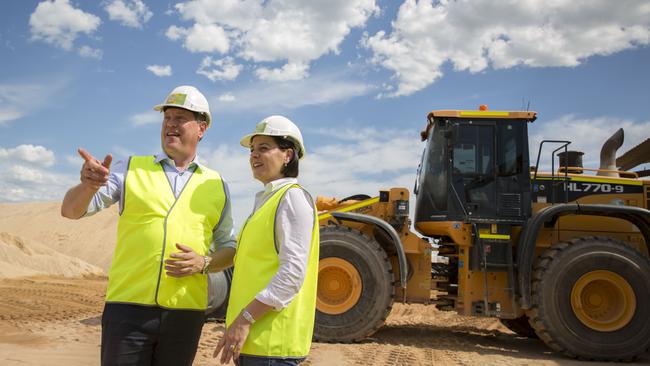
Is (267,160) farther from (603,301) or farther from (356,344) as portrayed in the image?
(603,301)

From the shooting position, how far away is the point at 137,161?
2666mm

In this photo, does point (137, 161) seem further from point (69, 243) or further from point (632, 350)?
point (69, 243)

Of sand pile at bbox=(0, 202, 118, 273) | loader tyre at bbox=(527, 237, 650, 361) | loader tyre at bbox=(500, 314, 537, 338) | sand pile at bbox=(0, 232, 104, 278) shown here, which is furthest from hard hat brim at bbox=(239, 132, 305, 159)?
sand pile at bbox=(0, 202, 118, 273)

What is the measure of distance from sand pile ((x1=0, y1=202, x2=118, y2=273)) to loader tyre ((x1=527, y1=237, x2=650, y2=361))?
22.5 metres

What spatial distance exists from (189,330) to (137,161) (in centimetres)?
85

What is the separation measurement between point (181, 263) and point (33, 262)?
19.8m

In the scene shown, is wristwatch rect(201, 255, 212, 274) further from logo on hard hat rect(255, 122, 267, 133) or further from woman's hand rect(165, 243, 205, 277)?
logo on hard hat rect(255, 122, 267, 133)

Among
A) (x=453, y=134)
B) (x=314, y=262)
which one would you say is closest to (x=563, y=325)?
(x=453, y=134)

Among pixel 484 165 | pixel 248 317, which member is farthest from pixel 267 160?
pixel 484 165

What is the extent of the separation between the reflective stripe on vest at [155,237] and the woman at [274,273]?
0.32m

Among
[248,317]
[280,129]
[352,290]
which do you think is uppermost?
[280,129]

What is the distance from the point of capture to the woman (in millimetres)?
2141

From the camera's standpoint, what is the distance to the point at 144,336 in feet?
7.86

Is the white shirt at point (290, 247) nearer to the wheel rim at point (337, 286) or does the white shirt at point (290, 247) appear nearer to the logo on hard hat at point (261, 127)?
the logo on hard hat at point (261, 127)
